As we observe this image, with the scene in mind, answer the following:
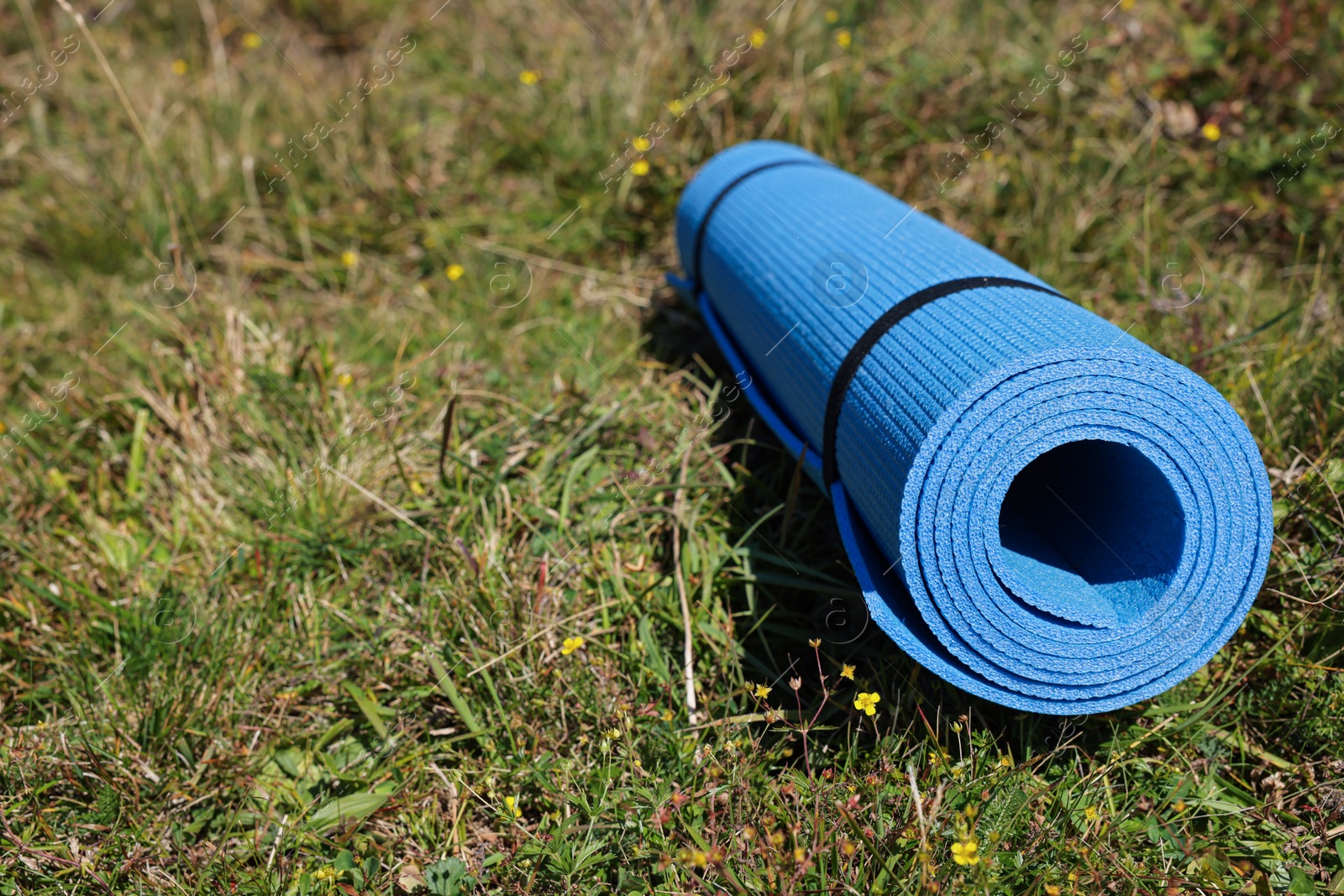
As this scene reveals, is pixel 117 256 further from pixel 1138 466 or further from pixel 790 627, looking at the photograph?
pixel 1138 466

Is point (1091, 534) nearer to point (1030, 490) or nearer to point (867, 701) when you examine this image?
point (1030, 490)

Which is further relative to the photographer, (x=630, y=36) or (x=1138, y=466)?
(x=630, y=36)

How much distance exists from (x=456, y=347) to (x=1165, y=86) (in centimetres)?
321

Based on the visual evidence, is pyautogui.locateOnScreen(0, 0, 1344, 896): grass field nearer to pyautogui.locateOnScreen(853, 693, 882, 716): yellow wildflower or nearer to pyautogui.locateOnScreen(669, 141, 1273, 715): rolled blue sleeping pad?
pyautogui.locateOnScreen(853, 693, 882, 716): yellow wildflower

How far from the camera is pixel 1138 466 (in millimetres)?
2076

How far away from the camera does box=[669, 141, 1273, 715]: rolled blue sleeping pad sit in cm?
190

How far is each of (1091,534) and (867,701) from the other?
687mm

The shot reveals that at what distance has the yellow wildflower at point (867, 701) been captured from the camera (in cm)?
196

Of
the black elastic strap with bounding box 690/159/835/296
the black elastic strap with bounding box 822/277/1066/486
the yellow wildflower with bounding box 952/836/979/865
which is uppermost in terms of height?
the black elastic strap with bounding box 690/159/835/296

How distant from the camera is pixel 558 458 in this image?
2975mm

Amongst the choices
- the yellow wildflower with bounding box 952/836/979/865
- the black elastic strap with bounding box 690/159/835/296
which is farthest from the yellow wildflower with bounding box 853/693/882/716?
the black elastic strap with bounding box 690/159/835/296

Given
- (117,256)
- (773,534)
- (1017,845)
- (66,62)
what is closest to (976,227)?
(773,534)

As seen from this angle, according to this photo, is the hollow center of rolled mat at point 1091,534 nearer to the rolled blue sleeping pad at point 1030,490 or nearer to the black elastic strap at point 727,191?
the rolled blue sleeping pad at point 1030,490

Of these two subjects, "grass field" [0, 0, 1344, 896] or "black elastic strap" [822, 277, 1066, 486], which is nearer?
"grass field" [0, 0, 1344, 896]
